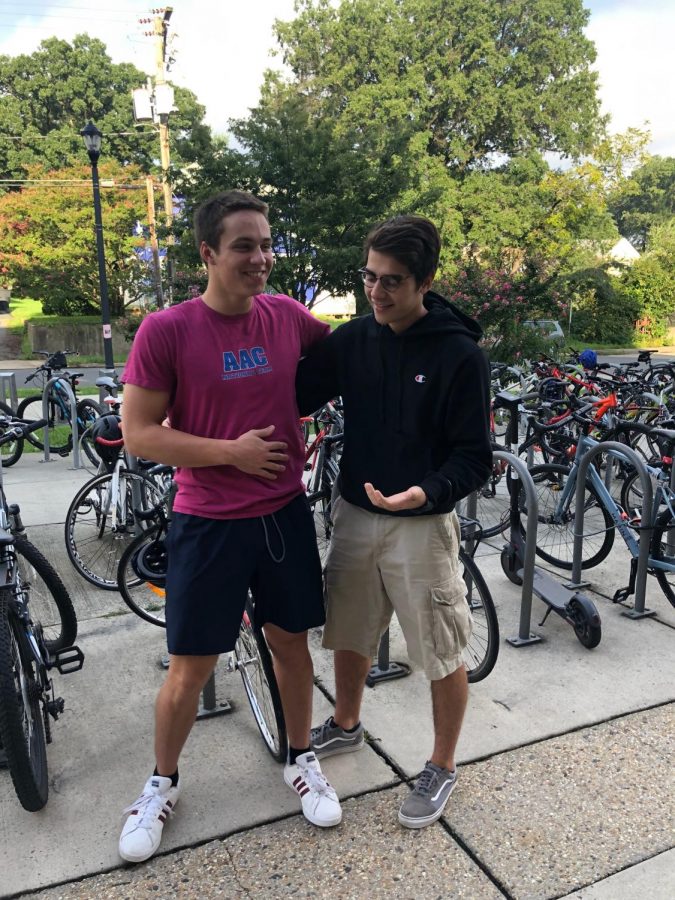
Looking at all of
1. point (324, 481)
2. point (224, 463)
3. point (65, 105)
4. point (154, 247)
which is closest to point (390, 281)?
point (224, 463)

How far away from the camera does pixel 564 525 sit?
4488mm

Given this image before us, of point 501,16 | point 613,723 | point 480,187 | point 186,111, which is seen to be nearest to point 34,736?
point 613,723

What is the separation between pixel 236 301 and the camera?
81.4 inches

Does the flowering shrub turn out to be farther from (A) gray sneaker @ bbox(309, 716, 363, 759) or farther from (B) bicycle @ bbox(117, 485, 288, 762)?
(A) gray sneaker @ bbox(309, 716, 363, 759)

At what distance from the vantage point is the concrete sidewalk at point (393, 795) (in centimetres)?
207

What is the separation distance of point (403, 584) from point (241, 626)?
76 cm

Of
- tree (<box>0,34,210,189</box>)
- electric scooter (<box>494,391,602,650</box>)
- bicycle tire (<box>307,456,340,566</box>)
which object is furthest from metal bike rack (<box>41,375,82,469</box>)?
tree (<box>0,34,210,189</box>)

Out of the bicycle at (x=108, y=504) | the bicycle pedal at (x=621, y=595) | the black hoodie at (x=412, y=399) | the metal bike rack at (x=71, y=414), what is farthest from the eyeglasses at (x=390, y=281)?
the metal bike rack at (x=71, y=414)

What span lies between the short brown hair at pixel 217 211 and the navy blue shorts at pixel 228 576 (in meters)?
0.83

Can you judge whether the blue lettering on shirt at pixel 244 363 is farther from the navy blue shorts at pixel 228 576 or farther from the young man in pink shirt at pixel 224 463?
the navy blue shorts at pixel 228 576

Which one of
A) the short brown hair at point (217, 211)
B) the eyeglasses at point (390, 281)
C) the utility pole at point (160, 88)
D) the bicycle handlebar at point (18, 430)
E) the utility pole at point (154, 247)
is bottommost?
the bicycle handlebar at point (18, 430)

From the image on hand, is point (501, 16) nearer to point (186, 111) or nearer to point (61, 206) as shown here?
point (61, 206)

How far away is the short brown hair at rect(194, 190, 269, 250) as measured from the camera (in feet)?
6.59

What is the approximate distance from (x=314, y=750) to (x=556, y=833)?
2.84ft
